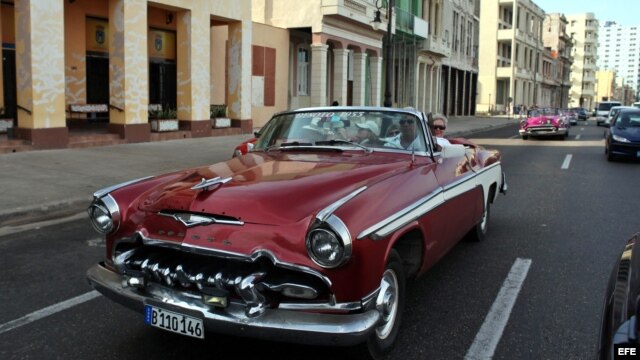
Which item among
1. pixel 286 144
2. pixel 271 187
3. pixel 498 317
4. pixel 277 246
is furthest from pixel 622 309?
pixel 286 144

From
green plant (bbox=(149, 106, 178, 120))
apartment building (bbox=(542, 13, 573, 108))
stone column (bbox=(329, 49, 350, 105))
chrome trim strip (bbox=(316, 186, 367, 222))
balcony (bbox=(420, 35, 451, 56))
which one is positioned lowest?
chrome trim strip (bbox=(316, 186, 367, 222))

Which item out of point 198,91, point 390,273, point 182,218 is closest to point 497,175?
point 390,273

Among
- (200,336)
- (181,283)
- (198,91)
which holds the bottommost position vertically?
(200,336)

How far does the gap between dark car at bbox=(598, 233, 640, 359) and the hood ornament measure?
2259 mm

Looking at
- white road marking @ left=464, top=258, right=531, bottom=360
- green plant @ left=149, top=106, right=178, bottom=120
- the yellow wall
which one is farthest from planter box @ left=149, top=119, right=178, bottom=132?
white road marking @ left=464, top=258, right=531, bottom=360

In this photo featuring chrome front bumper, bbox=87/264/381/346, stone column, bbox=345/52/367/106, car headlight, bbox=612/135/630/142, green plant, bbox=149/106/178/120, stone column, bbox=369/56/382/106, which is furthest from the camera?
stone column, bbox=369/56/382/106

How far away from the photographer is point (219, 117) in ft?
68.6

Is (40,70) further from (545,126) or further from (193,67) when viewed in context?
(545,126)

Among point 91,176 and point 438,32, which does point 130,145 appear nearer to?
point 91,176

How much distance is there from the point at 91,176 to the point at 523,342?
29.2ft

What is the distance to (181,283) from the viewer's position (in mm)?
3275

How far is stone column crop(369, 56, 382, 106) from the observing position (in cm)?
3238

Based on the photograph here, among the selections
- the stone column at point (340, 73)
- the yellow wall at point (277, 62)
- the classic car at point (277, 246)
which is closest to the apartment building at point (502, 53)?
the stone column at point (340, 73)

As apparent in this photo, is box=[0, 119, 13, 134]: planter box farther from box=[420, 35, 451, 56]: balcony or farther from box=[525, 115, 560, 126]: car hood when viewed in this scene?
box=[420, 35, 451, 56]: balcony
